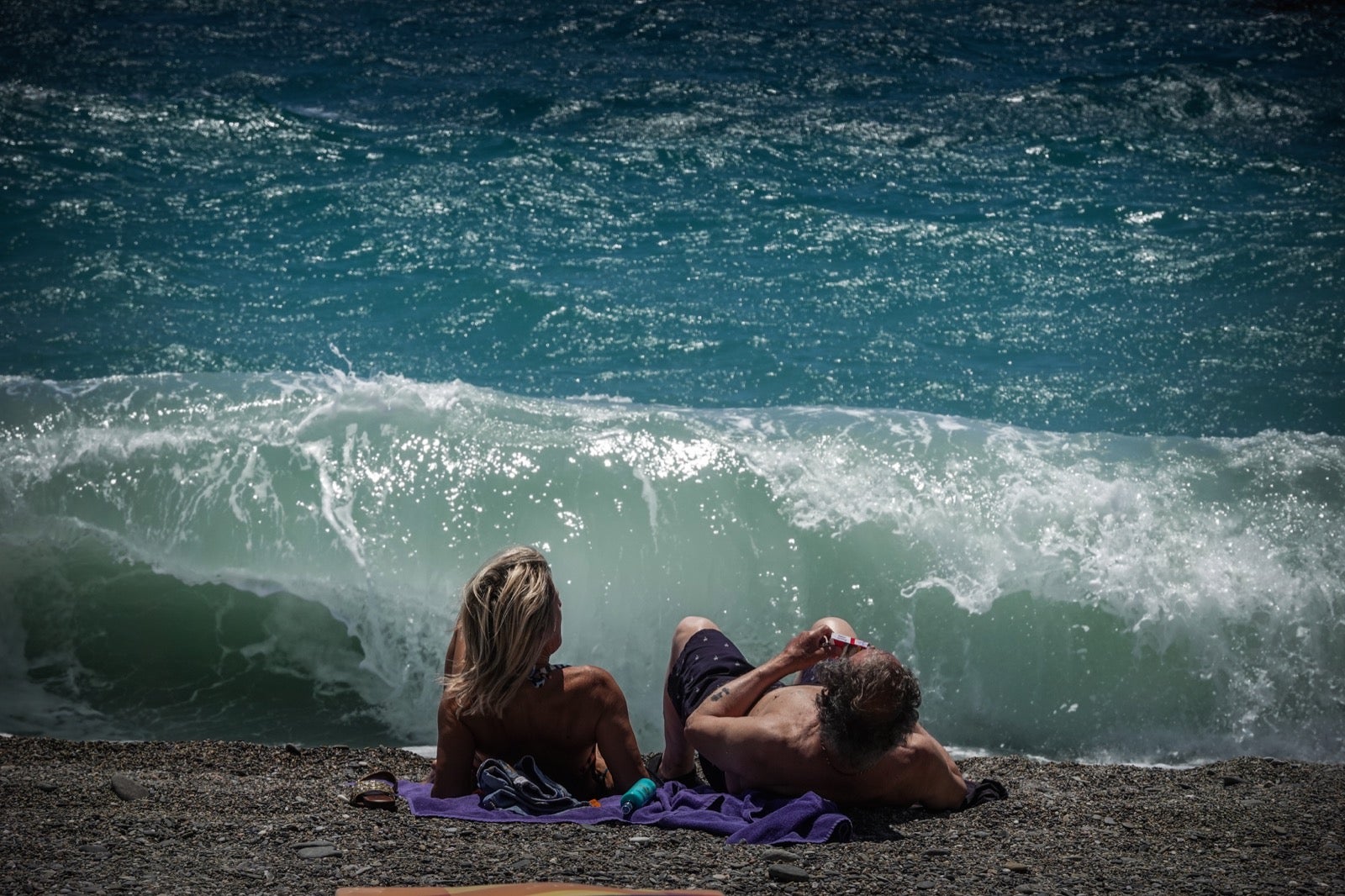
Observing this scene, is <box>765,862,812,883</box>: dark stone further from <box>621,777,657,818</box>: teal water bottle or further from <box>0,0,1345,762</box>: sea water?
<box>0,0,1345,762</box>: sea water

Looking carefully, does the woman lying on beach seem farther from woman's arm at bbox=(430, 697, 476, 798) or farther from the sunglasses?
the sunglasses

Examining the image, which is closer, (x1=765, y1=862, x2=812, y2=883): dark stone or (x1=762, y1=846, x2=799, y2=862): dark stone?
(x1=765, y1=862, x2=812, y2=883): dark stone

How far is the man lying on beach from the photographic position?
3.75 meters

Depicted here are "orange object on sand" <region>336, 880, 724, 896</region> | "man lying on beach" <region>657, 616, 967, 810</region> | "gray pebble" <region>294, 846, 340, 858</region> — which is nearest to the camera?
"orange object on sand" <region>336, 880, 724, 896</region>

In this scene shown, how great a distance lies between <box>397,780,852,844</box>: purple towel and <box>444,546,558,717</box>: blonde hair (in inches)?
13.2

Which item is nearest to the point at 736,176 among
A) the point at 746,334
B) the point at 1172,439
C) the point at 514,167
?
the point at 514,167

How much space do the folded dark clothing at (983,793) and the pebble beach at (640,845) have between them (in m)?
0.07

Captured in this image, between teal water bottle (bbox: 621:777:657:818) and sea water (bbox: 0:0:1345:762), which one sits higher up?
sea water (bbox: 0:0:1345:762)

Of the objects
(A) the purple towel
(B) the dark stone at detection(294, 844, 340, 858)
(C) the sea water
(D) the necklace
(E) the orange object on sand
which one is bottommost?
(A) the purple towel

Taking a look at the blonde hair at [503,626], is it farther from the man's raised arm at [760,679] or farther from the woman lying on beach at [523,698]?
the man's raised arm at [760,679]

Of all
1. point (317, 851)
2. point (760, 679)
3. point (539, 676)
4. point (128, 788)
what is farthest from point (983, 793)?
point (128, 788)

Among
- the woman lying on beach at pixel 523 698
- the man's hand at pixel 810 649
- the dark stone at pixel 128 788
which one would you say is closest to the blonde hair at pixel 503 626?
the woman lying on beach at pixel 523 698

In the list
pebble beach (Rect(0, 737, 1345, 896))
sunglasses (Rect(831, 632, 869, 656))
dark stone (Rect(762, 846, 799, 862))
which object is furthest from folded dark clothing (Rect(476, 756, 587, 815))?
sunglasses (Rect(831, 632, 869, 656))

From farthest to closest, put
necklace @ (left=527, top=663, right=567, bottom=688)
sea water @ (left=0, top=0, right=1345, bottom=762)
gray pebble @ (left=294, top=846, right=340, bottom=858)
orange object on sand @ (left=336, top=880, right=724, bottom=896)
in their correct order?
sea water @ (left=0, top=0, right=1345, bottom=762)
necklace @ (left=527, top=663, right=567, bottom=688)
gray pebble @ (left=294, top=846, right=340, bottom=858)
orange object on sand @ (left=336, top=880, right=724, bottom=896)
